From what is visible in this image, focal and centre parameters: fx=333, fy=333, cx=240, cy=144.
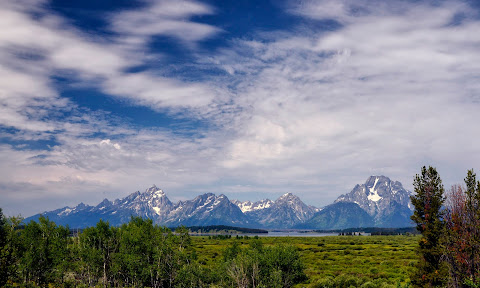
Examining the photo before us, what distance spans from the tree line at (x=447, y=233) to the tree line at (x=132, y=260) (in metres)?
22.8

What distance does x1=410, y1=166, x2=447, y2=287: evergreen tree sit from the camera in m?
43.6

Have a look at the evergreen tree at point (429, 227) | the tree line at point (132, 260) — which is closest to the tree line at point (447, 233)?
the evergreen tree at point (429, 227)

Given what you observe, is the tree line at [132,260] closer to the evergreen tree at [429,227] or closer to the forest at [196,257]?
the forest at [196,257]

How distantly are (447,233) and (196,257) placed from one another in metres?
50.1

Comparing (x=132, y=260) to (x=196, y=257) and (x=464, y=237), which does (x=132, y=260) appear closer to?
(x=196, y=257)

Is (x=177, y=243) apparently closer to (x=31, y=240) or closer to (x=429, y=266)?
(x=31, y=240)

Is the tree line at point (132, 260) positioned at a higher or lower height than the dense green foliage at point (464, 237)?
lower

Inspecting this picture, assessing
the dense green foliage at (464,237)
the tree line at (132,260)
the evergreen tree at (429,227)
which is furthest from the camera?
the tree line at (132,260)

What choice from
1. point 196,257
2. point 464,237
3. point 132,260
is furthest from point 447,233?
point 132,260

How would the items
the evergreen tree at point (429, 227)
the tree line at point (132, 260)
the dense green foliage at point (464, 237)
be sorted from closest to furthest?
1. the dense green foliage at point (464, 237)
2. the evergreen tree at point (429, 227)
3. the tree line at point (132, 260)

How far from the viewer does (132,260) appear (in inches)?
2638

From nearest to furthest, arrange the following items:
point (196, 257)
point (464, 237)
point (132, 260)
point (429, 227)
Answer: point (464, 237)
point (429, 227)
point (132, 260)
point (196, 257)

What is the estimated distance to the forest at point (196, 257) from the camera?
→ 37250 mm

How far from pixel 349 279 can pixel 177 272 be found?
37467 mm
